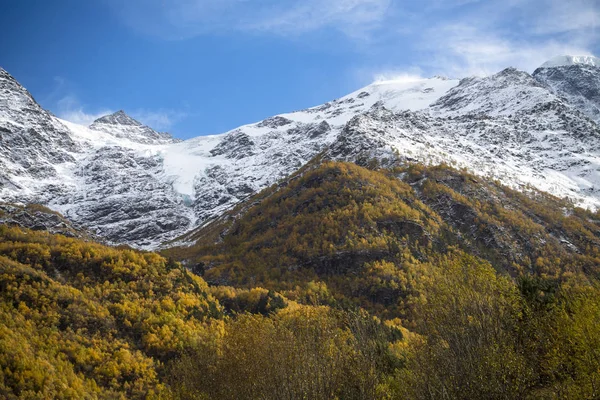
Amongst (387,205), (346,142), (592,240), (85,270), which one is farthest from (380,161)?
(85,270)

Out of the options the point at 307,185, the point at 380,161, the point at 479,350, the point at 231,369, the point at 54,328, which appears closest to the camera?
the point at 479,350

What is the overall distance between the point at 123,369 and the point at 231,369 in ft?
55.9

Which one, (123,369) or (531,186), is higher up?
(531,186)

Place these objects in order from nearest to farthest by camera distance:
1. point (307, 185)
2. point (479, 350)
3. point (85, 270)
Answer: point (479, 350) → point (85, 270) → point (307, 185)

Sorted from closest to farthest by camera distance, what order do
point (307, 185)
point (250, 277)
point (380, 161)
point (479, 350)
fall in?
1. point (479, 350)
2. point (250, 277)
3. point (307, 185)
4. point (380, 161)

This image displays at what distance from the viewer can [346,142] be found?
561ft

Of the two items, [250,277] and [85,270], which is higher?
[85,270]

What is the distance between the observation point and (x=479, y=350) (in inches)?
1044

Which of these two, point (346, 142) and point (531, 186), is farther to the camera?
point (346, 142)

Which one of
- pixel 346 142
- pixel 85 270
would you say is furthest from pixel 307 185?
pixel 85 270

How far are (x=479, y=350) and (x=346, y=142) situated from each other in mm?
147987

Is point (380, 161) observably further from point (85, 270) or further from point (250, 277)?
point (85, 270)

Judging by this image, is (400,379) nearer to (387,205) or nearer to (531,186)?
(387,205)

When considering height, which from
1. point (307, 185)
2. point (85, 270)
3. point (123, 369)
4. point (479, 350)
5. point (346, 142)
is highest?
point (346, 142)
